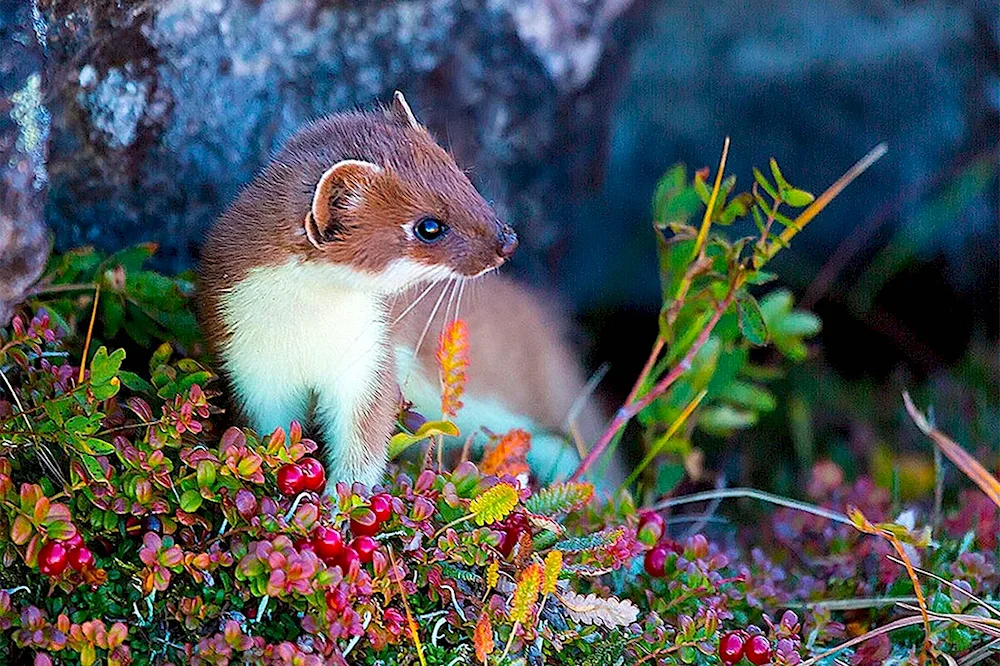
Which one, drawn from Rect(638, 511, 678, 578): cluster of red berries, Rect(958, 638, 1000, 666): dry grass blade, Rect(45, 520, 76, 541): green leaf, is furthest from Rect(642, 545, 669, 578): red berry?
Rect(45, 520, 76, 541): green leaf

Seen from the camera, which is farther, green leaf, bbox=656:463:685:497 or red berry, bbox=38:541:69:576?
green leaf, bbox=656:463:685:497

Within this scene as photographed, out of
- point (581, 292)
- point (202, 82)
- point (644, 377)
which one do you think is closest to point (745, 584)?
point (644, 377)

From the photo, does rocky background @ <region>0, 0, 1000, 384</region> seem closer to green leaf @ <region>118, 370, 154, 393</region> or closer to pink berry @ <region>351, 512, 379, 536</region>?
green leaf @ <region>118, 370, 154, 393</region>

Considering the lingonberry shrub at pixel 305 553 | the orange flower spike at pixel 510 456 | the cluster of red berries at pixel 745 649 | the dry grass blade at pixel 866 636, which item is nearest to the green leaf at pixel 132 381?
the lingonberry shrub at pixel 305 553

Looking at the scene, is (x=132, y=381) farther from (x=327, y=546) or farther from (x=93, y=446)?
(x=327, y=546)

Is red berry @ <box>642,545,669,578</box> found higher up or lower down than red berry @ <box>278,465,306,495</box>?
lower down

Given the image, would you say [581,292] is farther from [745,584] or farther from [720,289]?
[745,584]
